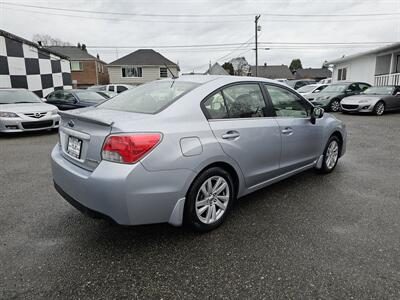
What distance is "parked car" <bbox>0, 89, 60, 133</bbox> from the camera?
690 centimetres

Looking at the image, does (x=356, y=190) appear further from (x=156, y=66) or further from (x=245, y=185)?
(x=156, y=66)

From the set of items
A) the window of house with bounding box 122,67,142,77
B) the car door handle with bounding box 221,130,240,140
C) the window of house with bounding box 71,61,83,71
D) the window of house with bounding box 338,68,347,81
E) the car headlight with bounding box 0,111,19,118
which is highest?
the window of house with bounding box 71,61,83,71

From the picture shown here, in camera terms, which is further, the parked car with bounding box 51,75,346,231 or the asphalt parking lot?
the parked car with bounding box 51,75,346,231

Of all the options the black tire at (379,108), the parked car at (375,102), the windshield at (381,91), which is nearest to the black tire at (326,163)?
the parked car at (375,102)

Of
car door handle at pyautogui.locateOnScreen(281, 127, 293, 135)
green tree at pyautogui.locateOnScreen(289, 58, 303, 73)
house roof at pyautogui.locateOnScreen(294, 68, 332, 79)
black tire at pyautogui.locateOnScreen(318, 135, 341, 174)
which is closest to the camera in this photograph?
car door handle at pyautogui.locateOnScreen(281, 127, 293, 135)

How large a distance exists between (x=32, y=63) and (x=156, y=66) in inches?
872

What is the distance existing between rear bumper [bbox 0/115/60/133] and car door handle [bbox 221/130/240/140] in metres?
6.31

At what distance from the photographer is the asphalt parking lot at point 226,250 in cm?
193

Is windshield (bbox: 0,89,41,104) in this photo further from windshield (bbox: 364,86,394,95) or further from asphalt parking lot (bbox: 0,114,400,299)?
windshield (bbox: 364,86,394,95)

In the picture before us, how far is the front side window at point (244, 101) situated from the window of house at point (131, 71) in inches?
1269

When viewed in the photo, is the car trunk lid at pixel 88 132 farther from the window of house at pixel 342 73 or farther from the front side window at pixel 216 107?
the window of house at pixel 342 73

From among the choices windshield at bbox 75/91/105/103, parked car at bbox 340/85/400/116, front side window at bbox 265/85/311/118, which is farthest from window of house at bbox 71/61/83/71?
front side window at bbox 265/85/311/118

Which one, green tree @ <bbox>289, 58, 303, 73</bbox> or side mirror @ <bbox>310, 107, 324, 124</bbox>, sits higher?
green tree @ <bbox>289, 58, 303, 73</bbox>

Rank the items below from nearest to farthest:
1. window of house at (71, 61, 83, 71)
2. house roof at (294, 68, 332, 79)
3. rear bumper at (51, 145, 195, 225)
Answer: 1. rear bumper at (51, 145, 195, 225)
2. window of house at (71, 61, 83, 71)
3. house roof at (294, 68, 332, 79)
